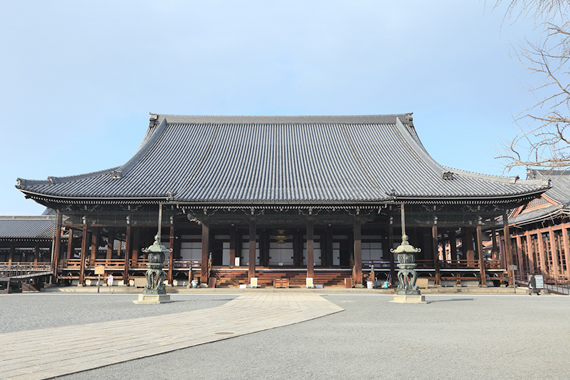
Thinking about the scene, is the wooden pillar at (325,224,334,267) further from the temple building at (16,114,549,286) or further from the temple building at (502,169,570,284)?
the temple building at (502,169,570,284)

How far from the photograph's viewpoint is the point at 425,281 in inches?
790

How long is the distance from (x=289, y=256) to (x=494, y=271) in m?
12.6

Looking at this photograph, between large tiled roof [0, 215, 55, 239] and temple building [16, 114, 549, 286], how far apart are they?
1034 cm


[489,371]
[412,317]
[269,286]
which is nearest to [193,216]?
[269,286]

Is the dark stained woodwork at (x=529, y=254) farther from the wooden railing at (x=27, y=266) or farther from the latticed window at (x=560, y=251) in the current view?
the wooden railing at (x=27, y=266)

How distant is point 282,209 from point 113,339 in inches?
606

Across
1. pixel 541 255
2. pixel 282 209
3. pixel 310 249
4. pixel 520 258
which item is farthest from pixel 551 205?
pixel 282 209

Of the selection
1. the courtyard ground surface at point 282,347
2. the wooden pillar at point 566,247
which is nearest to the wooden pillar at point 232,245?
the courtyard ground surface at point 282,347

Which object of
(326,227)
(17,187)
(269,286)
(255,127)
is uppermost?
(255,127)

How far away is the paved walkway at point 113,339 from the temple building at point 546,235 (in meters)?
22.8

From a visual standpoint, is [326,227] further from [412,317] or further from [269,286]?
[412,317]

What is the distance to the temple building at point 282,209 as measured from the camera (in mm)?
21375

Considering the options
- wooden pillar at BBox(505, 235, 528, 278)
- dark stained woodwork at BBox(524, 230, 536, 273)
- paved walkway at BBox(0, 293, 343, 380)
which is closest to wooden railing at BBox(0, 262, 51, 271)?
paved walkway at BBox(0, 293, 343, 380)

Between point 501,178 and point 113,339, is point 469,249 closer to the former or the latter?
point 501,178
